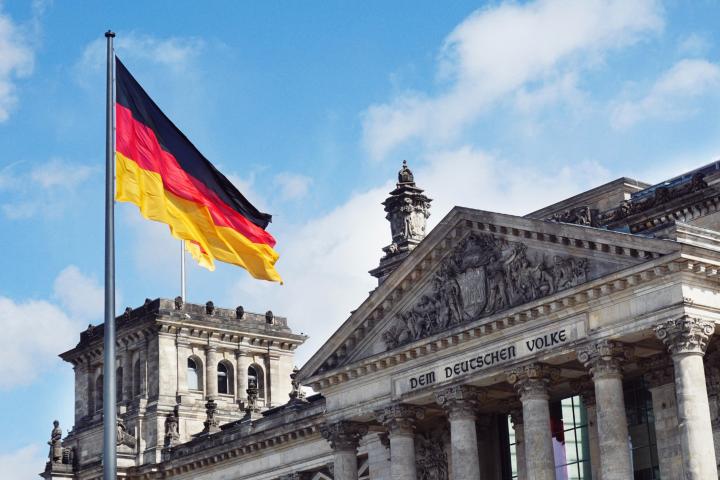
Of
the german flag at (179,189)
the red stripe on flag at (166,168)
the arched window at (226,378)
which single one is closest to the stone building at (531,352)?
the german flag at (179,189)

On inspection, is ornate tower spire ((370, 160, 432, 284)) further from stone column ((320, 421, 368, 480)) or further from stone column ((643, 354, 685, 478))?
stone column ((643, 354, 685, 478))

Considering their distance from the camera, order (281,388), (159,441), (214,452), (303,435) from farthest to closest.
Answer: (281,388) → (159,441) → (214,452) → (303,435)

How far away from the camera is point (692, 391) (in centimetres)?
4019

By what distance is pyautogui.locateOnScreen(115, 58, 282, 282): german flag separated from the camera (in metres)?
28.7

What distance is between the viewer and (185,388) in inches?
3169

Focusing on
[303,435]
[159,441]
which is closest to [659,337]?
[303,435]

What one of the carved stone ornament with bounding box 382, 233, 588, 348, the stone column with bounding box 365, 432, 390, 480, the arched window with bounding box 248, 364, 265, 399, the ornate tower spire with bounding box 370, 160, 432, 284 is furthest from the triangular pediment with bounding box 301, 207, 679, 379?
the arched window with bounding box 248, 364, 265, 399

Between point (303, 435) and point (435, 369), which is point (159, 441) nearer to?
point (303, 435)

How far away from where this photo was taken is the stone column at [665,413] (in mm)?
44031

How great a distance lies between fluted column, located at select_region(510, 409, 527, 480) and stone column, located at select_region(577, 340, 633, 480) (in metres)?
7.93

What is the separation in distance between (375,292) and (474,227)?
16.7 ft

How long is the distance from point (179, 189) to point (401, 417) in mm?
22591

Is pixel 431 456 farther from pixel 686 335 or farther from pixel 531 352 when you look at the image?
pixel 686 335

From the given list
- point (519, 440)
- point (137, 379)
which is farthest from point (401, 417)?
point (137, 379)
